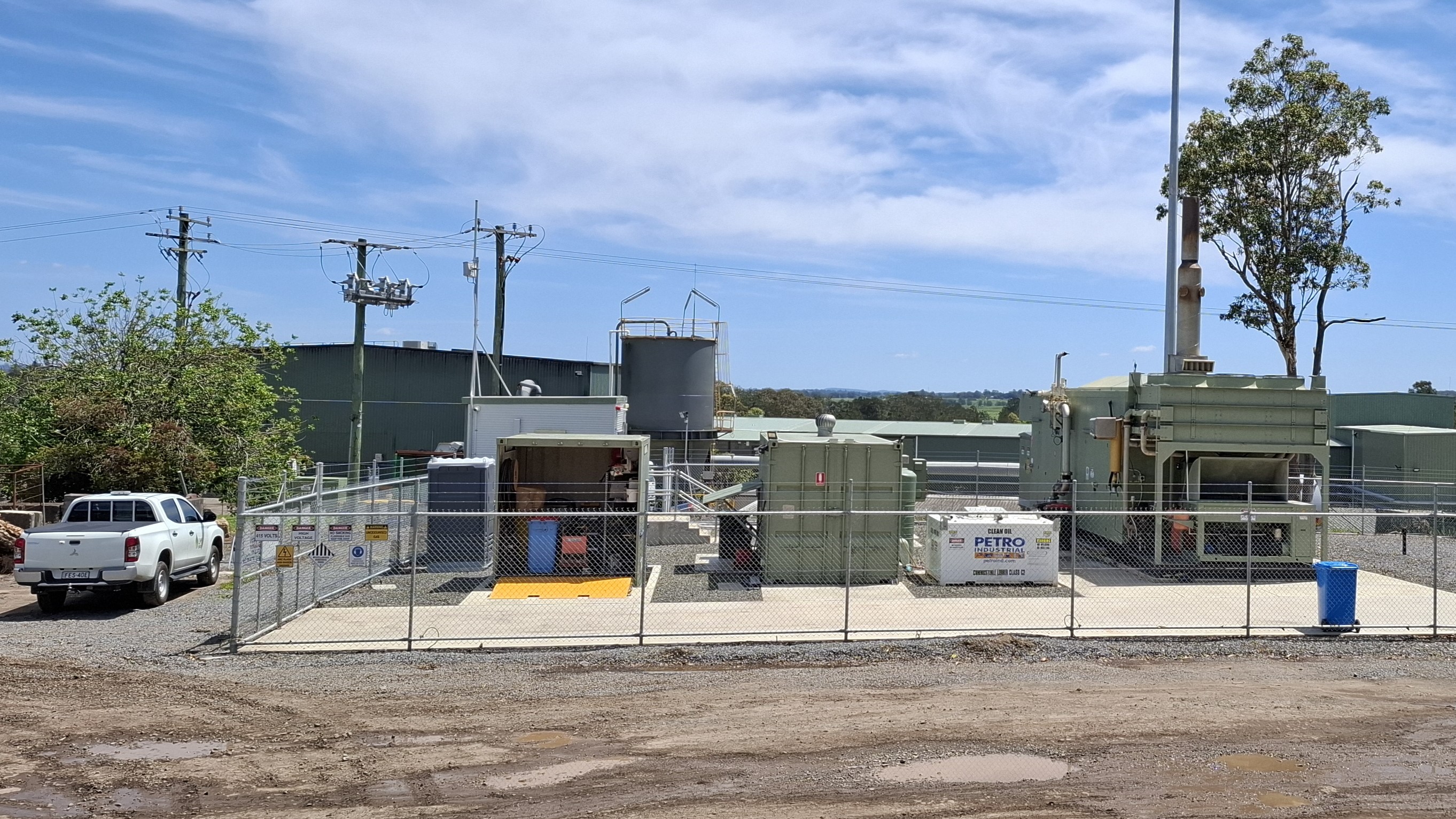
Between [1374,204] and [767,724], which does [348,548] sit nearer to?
[767,724]

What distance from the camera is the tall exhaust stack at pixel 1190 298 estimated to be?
73.0 feet

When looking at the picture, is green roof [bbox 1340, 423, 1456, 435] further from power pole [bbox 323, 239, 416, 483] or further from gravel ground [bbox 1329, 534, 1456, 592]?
power pole [bbox 323, 239, 416, 483]

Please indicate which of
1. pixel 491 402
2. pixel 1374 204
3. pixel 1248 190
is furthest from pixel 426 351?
pixel 1374 204

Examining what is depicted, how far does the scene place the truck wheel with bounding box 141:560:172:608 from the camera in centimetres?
1647

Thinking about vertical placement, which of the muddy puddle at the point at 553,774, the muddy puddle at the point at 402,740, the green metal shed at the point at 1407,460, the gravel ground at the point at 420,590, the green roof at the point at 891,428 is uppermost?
the green roof at the point at 891,428

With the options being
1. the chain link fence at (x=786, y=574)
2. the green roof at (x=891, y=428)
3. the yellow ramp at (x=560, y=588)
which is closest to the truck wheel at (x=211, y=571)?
the chain link fence at (x=786, y=574)

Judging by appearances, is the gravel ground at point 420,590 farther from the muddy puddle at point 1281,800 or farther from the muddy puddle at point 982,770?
the muddy puddle at point 1281,800

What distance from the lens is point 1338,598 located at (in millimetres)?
14570

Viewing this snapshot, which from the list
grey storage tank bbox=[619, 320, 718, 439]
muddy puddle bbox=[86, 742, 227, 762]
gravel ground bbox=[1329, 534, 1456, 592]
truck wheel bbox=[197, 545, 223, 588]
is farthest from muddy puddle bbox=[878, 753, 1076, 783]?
grey storage tank bbox=[619, 320, 718, 439]

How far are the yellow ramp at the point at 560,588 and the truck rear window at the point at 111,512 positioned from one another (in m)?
5.22

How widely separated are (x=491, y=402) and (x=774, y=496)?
8.67m

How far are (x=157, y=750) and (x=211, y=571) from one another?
10277 millimetres

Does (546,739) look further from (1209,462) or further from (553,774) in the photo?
(1209,462)

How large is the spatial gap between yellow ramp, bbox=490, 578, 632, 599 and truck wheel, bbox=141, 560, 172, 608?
4654 mm
